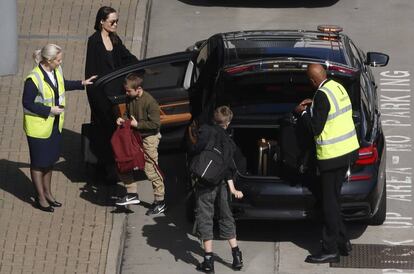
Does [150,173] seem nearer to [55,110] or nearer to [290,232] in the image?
[55,110]

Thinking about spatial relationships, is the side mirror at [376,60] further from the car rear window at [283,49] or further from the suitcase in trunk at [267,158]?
the suitcase in trunk at [267,158]

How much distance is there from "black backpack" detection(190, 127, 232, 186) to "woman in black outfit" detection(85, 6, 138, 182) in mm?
1947

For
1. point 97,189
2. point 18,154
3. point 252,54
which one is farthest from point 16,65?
point 252,54

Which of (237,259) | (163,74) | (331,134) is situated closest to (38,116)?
(163,74)

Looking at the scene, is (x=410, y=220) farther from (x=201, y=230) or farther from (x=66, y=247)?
(x=66, y=247)

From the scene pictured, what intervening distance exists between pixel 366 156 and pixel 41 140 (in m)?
3.21

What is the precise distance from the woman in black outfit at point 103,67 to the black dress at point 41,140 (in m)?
0.60

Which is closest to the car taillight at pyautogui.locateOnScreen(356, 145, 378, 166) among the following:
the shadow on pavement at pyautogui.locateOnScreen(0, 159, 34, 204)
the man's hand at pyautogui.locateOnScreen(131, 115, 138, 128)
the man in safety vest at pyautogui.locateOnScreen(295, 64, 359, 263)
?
the man in safety vest at pyautogui.locateOnScreen(295, 64, 359, 263)

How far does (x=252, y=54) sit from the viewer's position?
1238cm

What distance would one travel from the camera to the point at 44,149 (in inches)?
478

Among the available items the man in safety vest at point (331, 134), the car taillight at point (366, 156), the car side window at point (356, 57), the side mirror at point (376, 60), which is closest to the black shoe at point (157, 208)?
the man in safety vest at point (331, 134)

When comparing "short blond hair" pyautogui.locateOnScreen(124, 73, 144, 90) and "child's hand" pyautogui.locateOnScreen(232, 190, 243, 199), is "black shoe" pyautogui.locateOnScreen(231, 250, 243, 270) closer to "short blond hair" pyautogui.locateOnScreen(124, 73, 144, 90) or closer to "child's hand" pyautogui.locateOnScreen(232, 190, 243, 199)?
"child's hand" pyautogui.locateOnScreen(232, 190, 243, 199)

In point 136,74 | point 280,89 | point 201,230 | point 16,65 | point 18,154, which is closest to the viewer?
point 201,230

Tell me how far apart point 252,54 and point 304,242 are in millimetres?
1999
